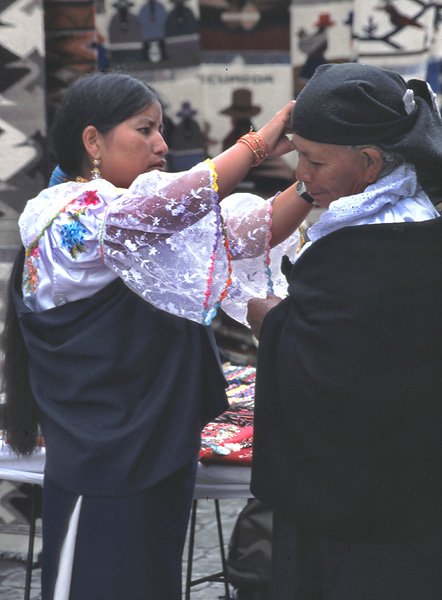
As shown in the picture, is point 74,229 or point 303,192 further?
point 303,192

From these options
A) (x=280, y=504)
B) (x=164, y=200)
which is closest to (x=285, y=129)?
(x=164, y=200)

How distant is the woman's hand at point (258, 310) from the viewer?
258cm

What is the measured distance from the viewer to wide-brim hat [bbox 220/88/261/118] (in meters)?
5.07

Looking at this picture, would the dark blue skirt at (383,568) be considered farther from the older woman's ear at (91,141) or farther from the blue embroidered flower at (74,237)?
the older woman's ear at (91,141)

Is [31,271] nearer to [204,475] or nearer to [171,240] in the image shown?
[171,240]

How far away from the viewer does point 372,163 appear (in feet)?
→ 7.77

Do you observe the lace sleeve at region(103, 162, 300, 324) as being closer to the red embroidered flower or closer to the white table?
the red embroidered flower

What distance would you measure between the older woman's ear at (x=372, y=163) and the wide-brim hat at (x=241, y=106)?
2.76 m

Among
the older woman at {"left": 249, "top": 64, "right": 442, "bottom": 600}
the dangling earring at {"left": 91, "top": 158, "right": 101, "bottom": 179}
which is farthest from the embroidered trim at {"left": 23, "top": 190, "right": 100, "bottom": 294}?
the older woman at {"left": 249, "top": 64, "right": 442, "bottom": 600}

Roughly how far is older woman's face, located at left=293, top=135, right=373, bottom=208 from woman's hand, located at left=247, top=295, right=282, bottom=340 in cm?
29

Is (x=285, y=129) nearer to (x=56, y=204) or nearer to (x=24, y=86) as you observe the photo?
(x=56, y=204)

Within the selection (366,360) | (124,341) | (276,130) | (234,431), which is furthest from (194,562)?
(366,360)

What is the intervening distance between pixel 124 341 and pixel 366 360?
641 millimetres

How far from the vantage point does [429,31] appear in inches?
190
